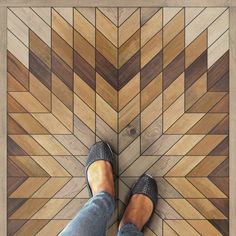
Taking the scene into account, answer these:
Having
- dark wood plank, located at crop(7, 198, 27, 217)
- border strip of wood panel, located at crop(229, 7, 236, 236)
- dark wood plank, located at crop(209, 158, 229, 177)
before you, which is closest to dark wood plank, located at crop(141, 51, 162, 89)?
border strip of wood panel, located at crop(229, 7, 236, 236)

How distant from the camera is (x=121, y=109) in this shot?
1.47m

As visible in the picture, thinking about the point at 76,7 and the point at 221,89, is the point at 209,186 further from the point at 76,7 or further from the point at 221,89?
the point at 76,7

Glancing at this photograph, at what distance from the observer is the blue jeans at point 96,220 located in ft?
3.94

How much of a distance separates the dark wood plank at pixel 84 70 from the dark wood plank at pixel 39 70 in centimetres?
10

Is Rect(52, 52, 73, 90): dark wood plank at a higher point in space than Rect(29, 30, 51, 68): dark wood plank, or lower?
lower

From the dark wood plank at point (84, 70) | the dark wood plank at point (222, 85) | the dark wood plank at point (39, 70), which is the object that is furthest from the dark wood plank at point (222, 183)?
the dark wood plank at point (39, 70)

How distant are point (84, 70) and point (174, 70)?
33 centimetres

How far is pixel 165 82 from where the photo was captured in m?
1.46

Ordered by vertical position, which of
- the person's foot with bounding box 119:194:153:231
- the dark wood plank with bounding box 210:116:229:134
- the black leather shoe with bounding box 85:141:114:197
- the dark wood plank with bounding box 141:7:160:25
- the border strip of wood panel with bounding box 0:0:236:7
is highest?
the border strip of wood panel with bounding box 0:0:236:7

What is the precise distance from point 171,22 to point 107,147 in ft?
1.66

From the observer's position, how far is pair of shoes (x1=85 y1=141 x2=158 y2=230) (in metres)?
1.44

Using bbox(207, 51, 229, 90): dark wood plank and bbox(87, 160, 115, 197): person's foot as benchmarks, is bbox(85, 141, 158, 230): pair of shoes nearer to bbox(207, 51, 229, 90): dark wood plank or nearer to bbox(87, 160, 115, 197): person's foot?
bbox(87, 160, 115, 197): person's foot

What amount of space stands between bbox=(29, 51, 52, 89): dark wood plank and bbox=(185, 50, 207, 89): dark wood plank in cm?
50

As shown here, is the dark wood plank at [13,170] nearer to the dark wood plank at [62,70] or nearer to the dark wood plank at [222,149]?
the dark wood plank at [62,70]
